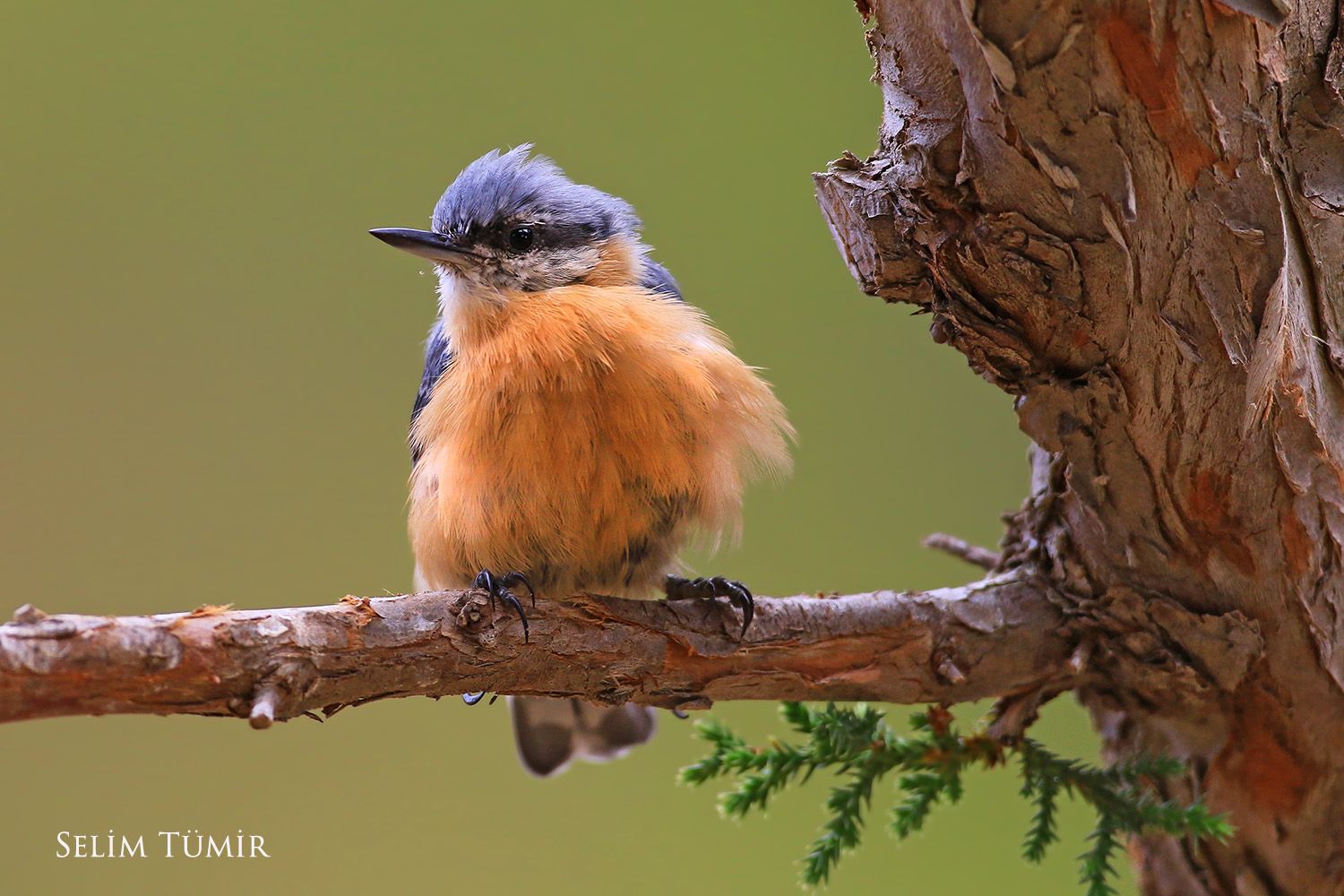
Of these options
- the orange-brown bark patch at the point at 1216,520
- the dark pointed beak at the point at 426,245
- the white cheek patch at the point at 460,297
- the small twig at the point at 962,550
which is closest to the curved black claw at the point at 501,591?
the white cheek patch at the point at 460,297

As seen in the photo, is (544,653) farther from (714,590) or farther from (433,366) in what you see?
(433,366)

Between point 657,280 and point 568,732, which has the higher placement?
point 657,280

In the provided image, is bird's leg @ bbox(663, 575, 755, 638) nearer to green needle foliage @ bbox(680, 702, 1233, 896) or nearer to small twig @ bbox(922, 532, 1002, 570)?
green needle foliage @ bbox(680, 702, 1233, 896)

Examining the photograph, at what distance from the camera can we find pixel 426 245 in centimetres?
225

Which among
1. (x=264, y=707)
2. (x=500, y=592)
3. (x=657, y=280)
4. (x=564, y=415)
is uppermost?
(x=657, y=280)

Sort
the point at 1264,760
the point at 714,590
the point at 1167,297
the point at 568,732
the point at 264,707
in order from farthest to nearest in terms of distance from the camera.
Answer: the point at 568,732 → the point at 714,590 → the point at 1264,760 → the point at 1167,297 → the point at 264,707

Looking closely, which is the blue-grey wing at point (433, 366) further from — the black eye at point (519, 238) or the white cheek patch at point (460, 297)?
the black eye at point (519, 238)

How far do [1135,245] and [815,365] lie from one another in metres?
2.69

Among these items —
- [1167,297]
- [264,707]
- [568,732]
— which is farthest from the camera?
[568,732]

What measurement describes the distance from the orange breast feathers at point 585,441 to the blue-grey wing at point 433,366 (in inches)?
5.2

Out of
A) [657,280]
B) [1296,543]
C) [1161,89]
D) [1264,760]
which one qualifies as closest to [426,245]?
Result: [657,280]

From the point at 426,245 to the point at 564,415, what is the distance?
0.57 metres

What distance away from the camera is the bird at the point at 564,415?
1.99m

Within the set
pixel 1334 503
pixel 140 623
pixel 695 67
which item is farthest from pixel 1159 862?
pixel 695 67
